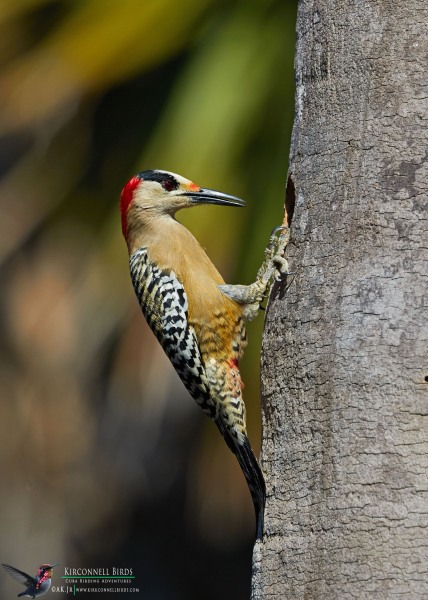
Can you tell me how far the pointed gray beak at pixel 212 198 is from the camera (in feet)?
14.3

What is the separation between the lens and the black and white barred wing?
4016 mm

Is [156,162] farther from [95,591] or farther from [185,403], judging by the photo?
[95,591]

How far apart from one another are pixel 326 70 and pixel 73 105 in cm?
307

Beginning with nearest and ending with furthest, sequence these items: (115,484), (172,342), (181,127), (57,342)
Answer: (172,342), (181,127), (57,342), (115,484)

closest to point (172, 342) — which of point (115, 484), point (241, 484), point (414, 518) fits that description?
point (414, 518)

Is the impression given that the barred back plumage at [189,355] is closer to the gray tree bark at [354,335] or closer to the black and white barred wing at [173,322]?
the black and white barred wing at [173,322]

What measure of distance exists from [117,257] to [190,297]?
1.67 meters

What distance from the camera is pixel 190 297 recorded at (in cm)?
416

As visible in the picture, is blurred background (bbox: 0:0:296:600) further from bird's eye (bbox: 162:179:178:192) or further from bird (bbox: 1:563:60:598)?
bird's eye (bbox: 162:179:178:192)

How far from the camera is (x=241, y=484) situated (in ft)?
18.9

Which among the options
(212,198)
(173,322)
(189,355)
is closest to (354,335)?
(189,355)

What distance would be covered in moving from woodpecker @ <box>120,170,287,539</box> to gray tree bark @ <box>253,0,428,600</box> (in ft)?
1.84

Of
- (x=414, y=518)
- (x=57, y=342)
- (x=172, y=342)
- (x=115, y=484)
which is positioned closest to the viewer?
(x=414, y=518)

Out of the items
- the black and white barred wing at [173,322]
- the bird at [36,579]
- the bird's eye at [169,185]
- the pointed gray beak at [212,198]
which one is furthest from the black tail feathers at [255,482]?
the bird at [36,579]
